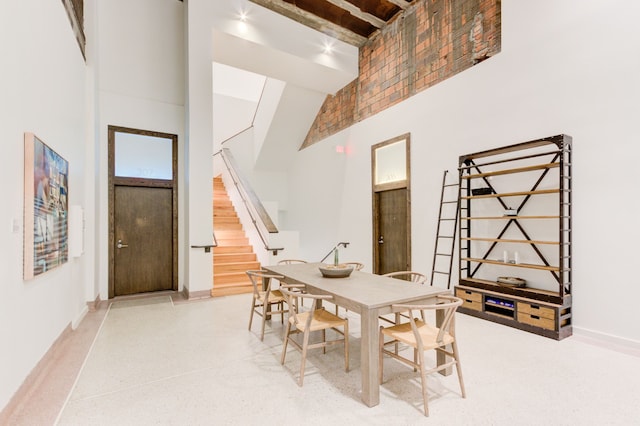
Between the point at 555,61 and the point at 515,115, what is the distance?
70 cm

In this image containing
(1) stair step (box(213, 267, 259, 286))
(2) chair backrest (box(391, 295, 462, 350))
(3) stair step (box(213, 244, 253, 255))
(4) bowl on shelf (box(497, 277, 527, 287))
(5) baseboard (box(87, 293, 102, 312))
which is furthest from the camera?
(3) stair step (box(213, 244, 253, 255))

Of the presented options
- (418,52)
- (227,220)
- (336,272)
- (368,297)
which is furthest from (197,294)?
(418,52)

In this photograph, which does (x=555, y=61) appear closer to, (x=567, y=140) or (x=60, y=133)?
(x=567, y=140)

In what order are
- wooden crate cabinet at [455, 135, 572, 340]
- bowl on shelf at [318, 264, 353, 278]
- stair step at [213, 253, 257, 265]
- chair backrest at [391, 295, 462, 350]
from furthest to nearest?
stair step at [213, 253, 257, 265] → wooden crate cabinet at [455, 135, 572, 340] → bowl on shelf at [318, 264, 353, 278] → chair backrest at [391, 295, 462, 350]

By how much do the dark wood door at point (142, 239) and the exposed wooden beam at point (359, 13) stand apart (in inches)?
193

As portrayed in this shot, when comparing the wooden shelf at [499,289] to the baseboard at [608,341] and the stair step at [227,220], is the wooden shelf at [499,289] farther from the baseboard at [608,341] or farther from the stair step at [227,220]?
the stair step at [227,220]

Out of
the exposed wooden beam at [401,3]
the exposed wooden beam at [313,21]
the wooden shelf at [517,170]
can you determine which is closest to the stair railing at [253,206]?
the wooden shelf at [517,170]

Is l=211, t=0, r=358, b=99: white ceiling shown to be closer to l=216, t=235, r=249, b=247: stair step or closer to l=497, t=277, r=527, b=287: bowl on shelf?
l=216, t=235, r=249, b=247: stair step

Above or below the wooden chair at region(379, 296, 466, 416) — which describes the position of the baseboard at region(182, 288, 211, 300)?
below

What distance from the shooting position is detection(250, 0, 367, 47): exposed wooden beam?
6.18m

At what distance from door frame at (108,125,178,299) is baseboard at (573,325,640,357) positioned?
6.29 meters

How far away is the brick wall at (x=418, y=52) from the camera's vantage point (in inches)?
183

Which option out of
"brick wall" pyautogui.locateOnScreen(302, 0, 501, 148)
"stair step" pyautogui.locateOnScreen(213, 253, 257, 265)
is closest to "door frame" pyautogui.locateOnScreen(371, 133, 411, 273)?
"brick wall" pyautogui.locateOnScreen(302, 0, 501, 148)

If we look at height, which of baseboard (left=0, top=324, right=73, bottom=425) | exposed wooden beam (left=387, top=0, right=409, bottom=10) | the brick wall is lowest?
baseboard (left=0, top=324, right=73, bottom=425)
